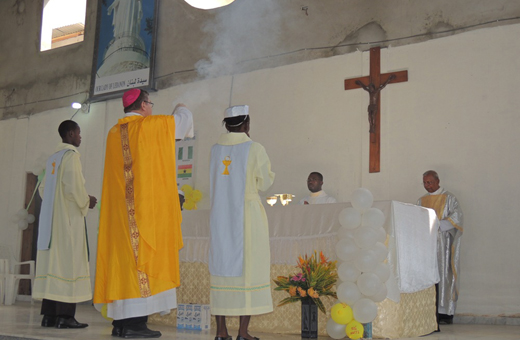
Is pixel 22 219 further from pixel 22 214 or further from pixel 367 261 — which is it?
pixel 367 261

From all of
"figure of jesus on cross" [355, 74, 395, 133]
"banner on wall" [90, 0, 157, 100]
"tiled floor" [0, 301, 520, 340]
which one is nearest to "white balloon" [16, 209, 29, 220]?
"banner on wall" [90, 0, 157, 100]

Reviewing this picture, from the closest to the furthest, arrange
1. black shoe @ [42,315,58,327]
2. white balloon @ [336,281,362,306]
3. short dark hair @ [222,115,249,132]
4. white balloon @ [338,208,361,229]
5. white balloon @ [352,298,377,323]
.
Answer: short dark hair @ [222,115,249,132] → white balloon @ [352,298,377,323] → white balloon @ [336,281,362,306] → white balloon @ [338,208,361,229] → black shoe @ [42,315,58,327]

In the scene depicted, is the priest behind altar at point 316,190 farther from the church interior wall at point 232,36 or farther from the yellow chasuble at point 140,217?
the yellow chasuble at point 140,217

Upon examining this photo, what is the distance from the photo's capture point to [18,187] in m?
11.7

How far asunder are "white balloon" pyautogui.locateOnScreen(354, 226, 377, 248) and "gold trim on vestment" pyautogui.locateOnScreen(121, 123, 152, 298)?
1.57 metres

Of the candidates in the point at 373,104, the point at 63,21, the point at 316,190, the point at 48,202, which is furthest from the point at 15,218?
the point at 373,104

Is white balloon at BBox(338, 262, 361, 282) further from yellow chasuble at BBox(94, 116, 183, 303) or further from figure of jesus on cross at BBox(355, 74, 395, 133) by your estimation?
figure of jesus on cross at BBox(355, 74, 395, 133)

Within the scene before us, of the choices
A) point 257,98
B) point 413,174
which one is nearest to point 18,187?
point 257,98

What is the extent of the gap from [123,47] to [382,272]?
24.2 feet

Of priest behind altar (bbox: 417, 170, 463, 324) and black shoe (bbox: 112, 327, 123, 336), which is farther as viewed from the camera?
priest behind altar (bbox: 417, 170, 463, 324)

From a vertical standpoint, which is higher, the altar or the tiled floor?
the altar

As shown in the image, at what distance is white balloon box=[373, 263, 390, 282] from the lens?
4586mm

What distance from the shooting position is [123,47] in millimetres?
10602

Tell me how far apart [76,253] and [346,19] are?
498 centimetres
